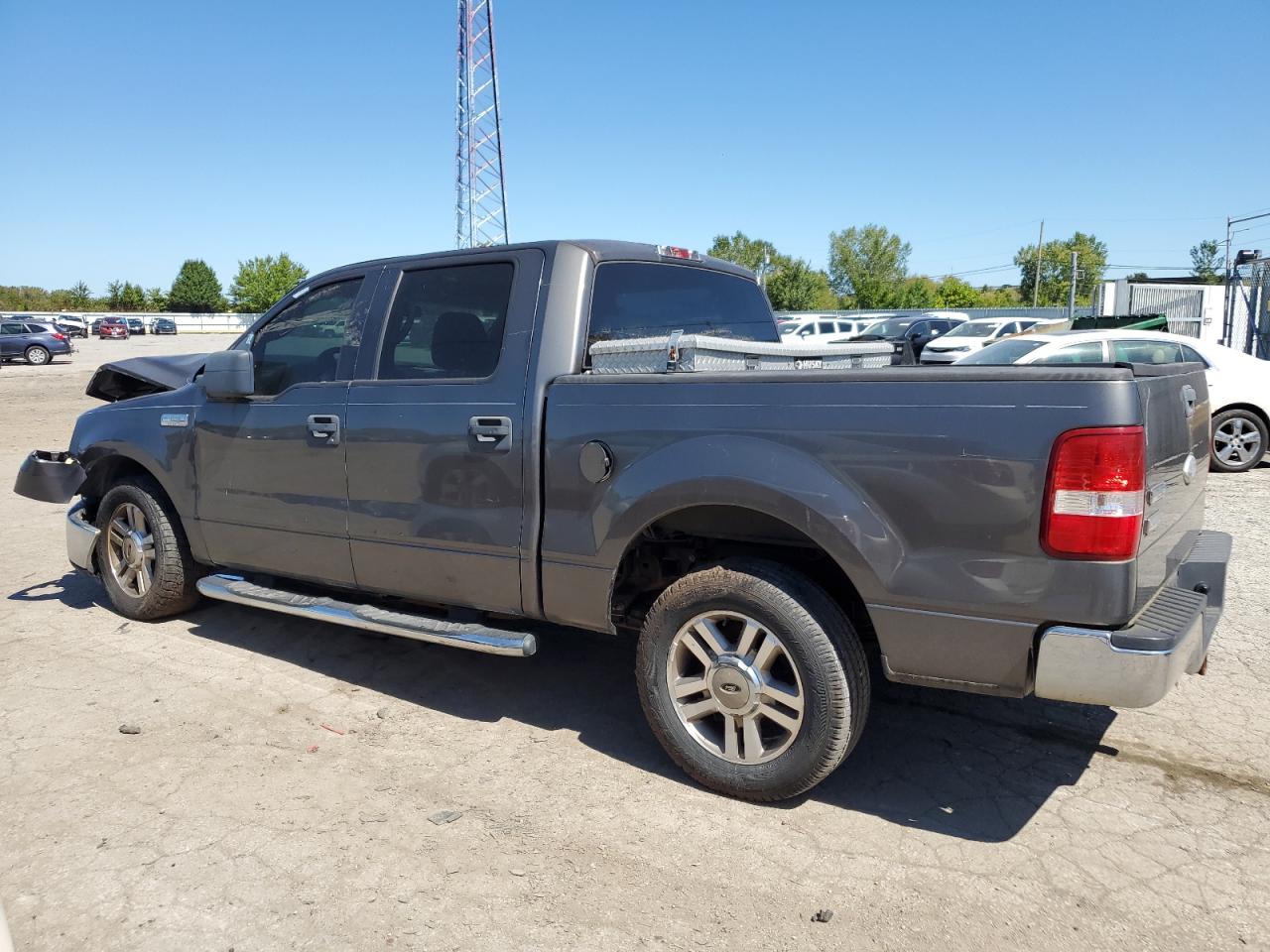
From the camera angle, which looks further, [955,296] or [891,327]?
[955,296]

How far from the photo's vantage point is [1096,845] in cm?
301

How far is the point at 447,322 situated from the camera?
4.08 metres

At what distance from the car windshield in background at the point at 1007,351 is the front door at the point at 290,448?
790cm

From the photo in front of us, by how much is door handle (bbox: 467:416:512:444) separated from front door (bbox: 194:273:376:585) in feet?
2.63

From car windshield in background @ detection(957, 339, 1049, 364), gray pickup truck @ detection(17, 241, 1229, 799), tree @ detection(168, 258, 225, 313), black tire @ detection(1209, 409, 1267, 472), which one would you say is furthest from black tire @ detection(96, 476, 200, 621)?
tree @ detection(168, 258, 225, 313)

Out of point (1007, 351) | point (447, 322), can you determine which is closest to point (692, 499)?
point (447, 322)

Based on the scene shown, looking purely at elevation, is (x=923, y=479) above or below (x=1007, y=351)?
below

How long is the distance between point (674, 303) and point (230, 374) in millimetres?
2149

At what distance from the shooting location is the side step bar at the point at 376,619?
3.73 meters

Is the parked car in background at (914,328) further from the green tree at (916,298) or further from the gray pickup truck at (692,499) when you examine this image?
the green tree at (916,298)

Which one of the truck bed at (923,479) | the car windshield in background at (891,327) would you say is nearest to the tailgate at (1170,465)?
the truck bed at (923,479)

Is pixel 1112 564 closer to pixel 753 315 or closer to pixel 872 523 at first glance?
pixel 872 523

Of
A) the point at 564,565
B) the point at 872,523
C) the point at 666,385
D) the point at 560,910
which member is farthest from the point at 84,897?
the point at 872,523

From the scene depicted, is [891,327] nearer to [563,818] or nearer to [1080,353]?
[1080,353]
